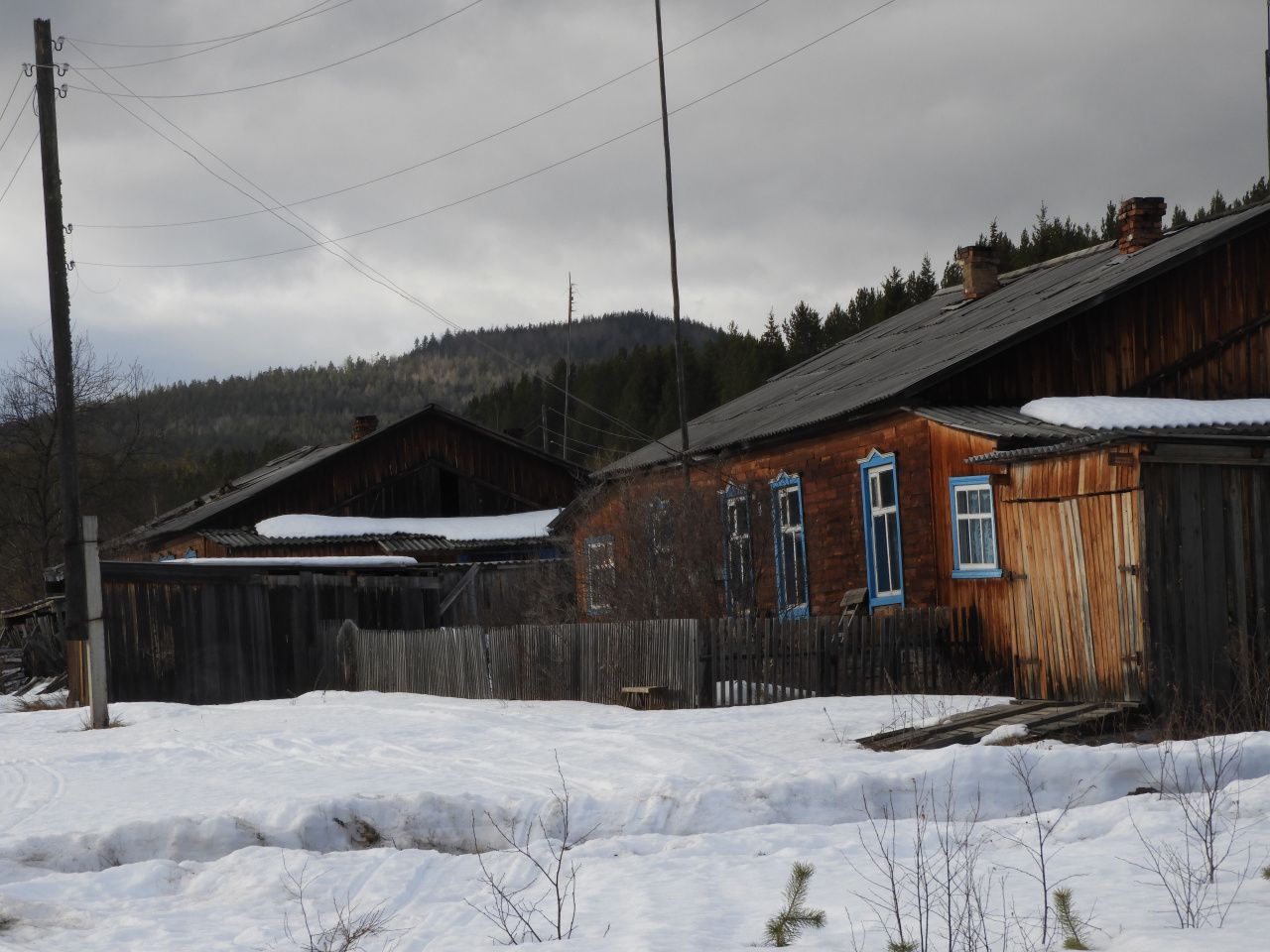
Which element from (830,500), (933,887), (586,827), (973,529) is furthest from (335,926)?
(830,500)

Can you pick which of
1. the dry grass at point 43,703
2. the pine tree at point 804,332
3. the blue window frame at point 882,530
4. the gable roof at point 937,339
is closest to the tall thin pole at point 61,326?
the dry grass at point 43,703

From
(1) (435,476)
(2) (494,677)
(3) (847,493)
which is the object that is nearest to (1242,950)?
(2) (494,677)

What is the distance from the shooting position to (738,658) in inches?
579

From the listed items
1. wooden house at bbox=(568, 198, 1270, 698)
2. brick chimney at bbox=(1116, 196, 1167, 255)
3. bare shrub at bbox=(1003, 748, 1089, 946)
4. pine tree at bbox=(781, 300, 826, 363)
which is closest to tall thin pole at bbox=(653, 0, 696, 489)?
wooden house at bbox=(568, 198, 1270, 698)

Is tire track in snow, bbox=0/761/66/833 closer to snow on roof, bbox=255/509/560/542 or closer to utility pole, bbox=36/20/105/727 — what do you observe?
utility pole, bbox=36/20/105/727

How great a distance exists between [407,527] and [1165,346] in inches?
854

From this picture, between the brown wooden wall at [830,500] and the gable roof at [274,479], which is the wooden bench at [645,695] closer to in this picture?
the brown wooden wall at [830,500]

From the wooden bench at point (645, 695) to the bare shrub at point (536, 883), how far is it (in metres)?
5.62

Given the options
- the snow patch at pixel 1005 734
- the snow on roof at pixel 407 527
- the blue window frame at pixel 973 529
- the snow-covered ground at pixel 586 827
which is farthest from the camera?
the snow on roof at pixel 407 527

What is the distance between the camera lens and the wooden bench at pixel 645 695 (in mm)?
15086

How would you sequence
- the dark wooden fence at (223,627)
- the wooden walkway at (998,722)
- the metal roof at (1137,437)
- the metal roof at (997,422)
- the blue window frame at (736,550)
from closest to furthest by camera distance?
the wooden walkway at (998,722) → the metal roof at (1137,437) → the metal roof at (997,422) → the blue window frame at (736,550) → the dark wooden fence at (223,627)

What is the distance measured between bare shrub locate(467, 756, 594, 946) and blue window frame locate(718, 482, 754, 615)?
9.82 meters

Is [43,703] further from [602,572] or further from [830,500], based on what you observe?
[830,500]

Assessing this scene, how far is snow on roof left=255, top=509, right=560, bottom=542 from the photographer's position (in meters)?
34.5
